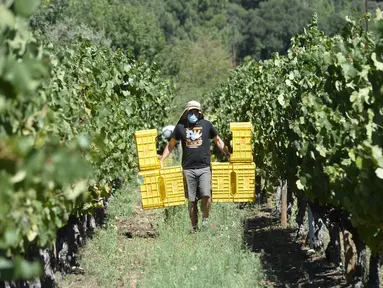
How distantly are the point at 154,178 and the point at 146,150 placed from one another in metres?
0.38

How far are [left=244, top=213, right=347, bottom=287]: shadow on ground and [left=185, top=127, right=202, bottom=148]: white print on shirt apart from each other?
54.0 inches

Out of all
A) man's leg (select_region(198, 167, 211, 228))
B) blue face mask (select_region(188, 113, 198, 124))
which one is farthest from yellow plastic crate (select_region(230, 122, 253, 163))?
blue face mask (select_region(188, 113, 198, 124))

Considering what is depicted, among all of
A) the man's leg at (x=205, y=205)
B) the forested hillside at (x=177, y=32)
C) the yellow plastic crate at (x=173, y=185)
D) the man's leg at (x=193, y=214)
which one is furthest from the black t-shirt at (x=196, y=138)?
the forested hillside at (x=177, y=32)

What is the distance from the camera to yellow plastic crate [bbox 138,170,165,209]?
10516 mm

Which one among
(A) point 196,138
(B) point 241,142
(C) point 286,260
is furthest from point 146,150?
(C) point 286,260

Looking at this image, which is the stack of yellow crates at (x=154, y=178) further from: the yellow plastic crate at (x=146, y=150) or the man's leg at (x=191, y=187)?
the man's leg at (x=191, y=187)

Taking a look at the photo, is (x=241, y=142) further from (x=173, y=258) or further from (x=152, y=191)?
(x=173, y=258)

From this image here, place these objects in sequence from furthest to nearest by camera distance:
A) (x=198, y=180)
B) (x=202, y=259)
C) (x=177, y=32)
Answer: (x=177, y=32), (x=198, y=180), (x=202, y=259)

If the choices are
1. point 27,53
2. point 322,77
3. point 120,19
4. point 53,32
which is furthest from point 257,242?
point 120,19

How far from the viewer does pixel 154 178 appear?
1054 centimetres

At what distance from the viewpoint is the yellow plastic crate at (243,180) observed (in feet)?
35.3

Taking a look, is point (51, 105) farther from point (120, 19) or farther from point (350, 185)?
point (120, 19)

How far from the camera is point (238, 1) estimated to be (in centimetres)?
14600

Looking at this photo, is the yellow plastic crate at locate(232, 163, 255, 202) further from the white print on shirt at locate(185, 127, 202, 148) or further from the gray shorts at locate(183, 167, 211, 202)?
the white print on shirt at locate(185, 127, 202, 148)
